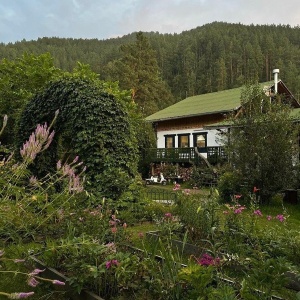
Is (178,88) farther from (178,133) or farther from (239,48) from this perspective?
(178,133)

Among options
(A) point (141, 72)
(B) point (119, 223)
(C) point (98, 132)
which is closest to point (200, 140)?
(C) point (98, 132)

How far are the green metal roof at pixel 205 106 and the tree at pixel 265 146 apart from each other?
11.1 metres

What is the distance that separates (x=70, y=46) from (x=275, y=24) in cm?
5137

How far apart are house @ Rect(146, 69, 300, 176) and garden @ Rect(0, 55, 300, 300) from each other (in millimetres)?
8842

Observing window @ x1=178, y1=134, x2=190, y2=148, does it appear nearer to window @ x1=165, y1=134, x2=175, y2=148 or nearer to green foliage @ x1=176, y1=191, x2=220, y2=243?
window @ x1=165, y1=134, x2=175, y2=148

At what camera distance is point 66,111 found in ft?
28.9

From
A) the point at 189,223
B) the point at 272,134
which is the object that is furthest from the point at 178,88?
the point at 189,223

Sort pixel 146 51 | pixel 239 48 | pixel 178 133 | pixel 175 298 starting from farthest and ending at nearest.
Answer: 1. pixel 239 48
2. pixel 146 51
3. pixel 178 133
4. pixel 175 298

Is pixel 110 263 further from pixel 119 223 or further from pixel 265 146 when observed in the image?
pixel 265 146

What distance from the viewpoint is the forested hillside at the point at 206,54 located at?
201 ft

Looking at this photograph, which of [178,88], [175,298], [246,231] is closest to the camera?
[175,298]

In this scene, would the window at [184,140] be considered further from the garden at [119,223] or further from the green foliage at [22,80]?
the garden at [119,223]

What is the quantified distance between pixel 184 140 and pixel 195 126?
55.7 inches

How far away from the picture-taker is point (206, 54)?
3039 inches
